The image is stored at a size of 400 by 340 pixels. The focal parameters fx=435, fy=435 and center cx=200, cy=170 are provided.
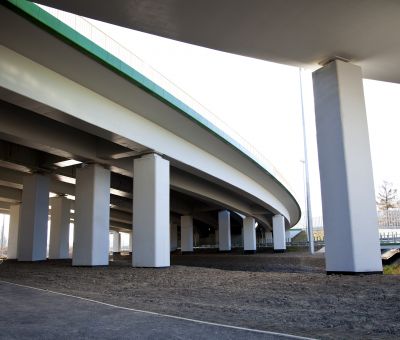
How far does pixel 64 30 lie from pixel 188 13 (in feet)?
13.8

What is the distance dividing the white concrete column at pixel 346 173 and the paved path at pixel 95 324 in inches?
300

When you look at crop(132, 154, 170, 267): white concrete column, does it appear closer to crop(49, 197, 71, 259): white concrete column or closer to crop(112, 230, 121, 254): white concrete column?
crop(49, 197, 71, 259): white concrete column

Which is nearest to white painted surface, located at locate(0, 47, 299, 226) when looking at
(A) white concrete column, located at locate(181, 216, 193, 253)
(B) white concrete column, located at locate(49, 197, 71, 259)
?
(B) white concrete column, located at locate(49, 197, 71, 259)

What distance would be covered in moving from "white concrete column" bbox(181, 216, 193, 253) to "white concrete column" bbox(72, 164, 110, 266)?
31.2 m

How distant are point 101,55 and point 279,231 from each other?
42.1m

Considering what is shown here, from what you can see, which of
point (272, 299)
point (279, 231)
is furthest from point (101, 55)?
point (279, 231)

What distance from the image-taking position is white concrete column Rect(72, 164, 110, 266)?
22.1m

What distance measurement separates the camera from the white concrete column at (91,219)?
22125 mm

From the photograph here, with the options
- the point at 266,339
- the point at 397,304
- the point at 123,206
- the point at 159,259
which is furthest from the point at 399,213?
the point at 266,339

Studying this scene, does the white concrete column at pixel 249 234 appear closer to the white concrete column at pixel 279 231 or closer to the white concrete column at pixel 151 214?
the white concrete column at pixel 279 231

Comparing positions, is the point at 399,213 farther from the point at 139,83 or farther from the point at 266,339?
the point at 266,339

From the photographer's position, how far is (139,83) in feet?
54.2

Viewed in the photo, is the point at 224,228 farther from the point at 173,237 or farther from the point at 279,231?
the point at 173,237

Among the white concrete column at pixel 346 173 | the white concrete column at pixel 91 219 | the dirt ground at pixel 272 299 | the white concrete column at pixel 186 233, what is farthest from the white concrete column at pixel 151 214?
the white concrete column at pixel 186 233
